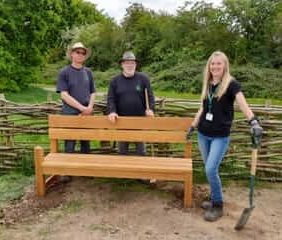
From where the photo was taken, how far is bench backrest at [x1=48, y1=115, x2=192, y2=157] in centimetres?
549

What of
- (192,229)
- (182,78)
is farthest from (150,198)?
(182,78)

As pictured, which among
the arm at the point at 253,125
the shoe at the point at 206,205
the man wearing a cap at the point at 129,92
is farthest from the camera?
the man wearing a cap at the point at 129,92

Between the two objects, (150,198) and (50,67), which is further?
(50,67)

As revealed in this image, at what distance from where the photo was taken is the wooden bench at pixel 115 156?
4988mm

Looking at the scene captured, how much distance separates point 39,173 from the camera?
5191 mm

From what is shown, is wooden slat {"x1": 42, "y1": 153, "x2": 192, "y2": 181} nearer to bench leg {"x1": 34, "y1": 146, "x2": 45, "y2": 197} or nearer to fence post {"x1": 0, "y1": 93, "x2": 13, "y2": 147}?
bench leg {"x1": 34, "y1": 146, "x2": 45, "y2": 197}

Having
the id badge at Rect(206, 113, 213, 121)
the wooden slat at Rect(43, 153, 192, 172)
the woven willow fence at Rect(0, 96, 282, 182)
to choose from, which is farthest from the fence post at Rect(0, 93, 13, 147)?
the id badge at Rect(206, 113, 213, 121)

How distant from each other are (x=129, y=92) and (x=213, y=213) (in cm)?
155

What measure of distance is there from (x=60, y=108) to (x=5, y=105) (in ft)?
2.53

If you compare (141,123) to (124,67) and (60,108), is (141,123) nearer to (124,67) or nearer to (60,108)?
(124,67)

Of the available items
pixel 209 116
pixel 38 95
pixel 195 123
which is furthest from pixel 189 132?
pixel 38 95

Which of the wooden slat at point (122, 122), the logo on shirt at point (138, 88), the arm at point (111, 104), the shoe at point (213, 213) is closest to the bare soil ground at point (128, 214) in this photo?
the shoe at point (213, 213)

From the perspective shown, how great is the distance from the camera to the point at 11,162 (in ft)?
20.7

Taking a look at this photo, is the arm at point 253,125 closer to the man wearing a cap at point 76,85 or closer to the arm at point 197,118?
the arm at point 197,118
